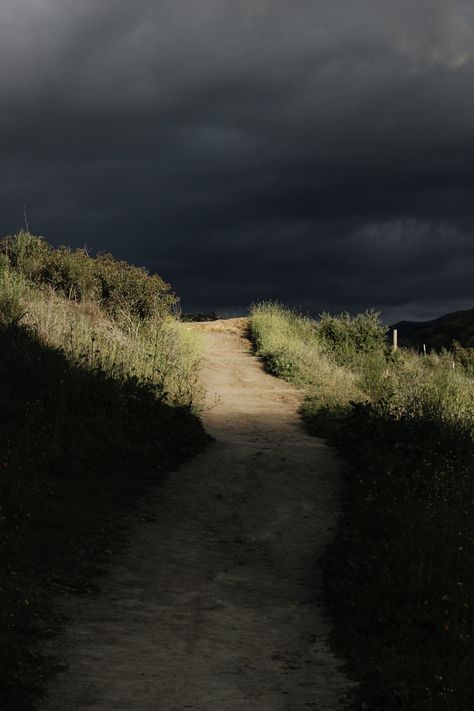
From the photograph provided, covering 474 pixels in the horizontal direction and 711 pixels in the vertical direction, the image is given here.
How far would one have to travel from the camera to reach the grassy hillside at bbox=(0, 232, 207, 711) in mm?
6348

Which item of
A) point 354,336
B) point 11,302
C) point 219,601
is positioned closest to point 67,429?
point 219,601

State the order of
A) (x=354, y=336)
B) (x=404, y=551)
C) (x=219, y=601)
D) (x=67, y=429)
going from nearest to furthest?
(x=219, y=601) → (x=404, y=551) → (x=67, y=429) → (x=354, y=336)

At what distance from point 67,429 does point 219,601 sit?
4.81 metres

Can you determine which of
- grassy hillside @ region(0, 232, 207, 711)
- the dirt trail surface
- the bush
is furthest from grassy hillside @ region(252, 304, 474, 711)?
the bush

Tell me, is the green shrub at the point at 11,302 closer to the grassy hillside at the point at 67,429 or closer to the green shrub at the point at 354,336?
the grassy hillside at the point at 67,429

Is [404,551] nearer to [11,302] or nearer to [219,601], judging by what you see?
[219,601]

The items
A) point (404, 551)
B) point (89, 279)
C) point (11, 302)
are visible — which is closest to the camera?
point (404, 551)

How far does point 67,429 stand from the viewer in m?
10.7

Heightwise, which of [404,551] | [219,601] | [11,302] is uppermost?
[11,302]

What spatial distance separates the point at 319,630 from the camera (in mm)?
6070

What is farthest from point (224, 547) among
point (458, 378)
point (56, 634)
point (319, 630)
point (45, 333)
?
point (458, 378)

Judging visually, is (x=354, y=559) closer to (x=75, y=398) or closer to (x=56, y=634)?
(x=56, y=634)

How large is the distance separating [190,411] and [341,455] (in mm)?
3021

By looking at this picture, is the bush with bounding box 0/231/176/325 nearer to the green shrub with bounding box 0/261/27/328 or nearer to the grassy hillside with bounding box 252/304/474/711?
the green shrub with bounding box 0/261/27/328
